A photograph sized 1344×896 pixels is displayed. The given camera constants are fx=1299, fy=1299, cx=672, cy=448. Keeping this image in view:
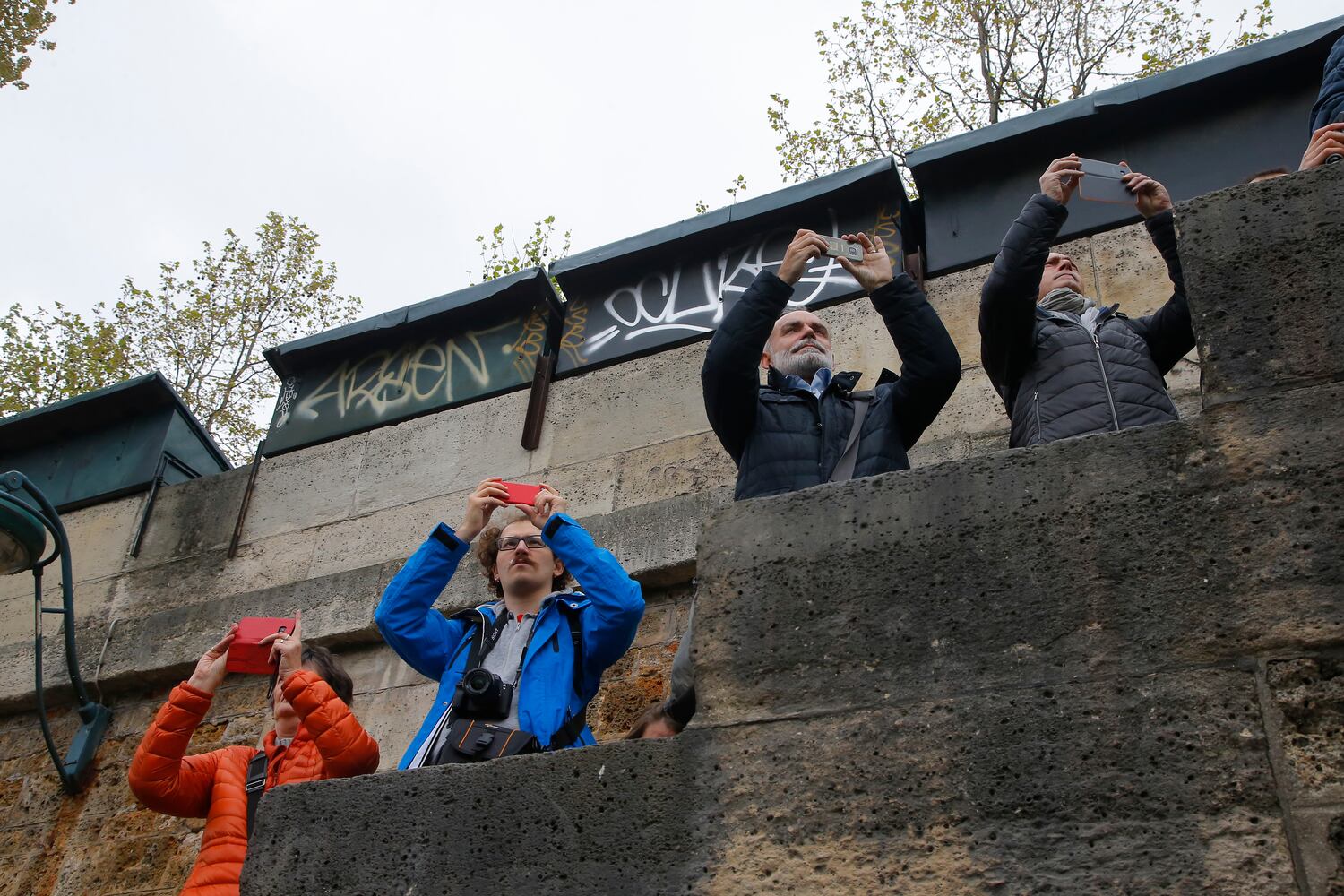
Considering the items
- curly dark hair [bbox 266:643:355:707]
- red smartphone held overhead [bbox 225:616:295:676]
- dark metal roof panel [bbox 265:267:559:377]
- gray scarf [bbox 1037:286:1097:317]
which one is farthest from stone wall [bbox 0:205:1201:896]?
red smartphone held overhead [bbox 225:616:295:676]

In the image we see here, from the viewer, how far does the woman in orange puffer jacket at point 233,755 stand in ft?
12.2

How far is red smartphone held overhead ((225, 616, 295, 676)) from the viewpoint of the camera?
4188 millimetres

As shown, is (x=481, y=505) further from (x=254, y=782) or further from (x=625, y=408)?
(x=625, y=408)

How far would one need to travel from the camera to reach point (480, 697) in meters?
3.31

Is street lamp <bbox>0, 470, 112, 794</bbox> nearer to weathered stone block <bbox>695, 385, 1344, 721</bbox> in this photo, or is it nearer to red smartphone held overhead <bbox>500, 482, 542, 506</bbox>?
red smartphone held overhead <bbox>500, 482, 542, 506</bbox>

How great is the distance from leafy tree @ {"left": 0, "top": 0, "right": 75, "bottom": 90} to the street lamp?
9.50ft

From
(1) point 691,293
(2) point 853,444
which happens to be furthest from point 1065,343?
(1) point 691,293

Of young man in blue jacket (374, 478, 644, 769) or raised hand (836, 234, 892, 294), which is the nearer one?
young man in blue jacket (374, 478, 644, 769)

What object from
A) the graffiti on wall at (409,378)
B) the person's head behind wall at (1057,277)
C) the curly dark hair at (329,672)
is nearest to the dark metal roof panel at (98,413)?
the graffiti on wall at (409,378)

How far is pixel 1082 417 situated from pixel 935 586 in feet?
3.47

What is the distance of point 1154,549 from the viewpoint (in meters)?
2.27

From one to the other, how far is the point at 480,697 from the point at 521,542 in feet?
2.43

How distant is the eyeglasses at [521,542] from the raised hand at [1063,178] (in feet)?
5.89

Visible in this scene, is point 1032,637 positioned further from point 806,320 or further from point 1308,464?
point 806,320
